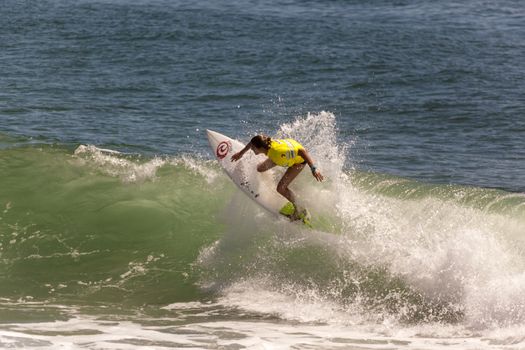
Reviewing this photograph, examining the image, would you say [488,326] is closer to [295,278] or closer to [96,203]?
[295,278]

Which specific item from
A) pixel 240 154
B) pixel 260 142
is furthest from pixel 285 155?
pixel 240 154

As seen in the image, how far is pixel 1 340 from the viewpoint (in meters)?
10.1

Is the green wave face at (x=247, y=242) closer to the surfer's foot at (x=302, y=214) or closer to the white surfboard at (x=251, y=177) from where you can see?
the surfer's foot at (x=302, y=214)

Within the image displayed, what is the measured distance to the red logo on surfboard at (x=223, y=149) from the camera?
1418cm

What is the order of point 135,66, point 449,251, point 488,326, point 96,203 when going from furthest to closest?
point 135,66 < point 96,203 < point 449,251 < point 488,326

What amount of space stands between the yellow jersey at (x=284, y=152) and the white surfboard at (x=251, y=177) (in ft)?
2.43

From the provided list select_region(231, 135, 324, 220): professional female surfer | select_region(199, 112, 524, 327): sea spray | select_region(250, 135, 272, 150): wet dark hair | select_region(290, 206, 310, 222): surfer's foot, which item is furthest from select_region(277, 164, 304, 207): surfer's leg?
select_region(250, 135, 272, 150): wet dark hair

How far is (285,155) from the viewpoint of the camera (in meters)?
13.0

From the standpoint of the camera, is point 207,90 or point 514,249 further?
point 207,90

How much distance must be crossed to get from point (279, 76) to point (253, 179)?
13350 mm

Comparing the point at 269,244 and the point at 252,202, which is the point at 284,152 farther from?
the point at 269,244

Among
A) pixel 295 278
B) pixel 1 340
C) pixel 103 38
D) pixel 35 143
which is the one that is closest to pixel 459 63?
pixel 103 38

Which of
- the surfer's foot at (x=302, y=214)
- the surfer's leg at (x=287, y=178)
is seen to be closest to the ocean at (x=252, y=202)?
the surfer's foot at (x=302, y=214)

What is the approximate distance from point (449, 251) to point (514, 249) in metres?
1.43
